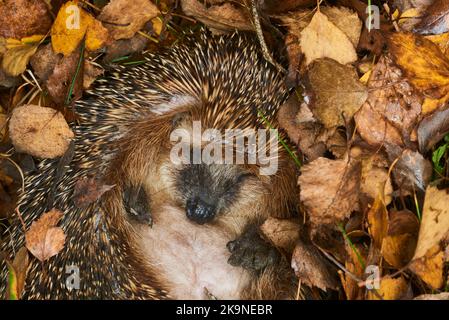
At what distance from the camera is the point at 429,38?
3.54 meters

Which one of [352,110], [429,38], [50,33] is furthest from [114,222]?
[429,38]

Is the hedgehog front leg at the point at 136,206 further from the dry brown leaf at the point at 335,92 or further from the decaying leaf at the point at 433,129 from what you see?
the decaying leaf at the point at 433,129

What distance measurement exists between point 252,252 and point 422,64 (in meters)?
1.38

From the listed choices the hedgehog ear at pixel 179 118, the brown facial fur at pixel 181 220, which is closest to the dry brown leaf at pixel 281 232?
the brown facial fur at pixel 181 220

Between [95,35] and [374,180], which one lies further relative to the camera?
[95,35]

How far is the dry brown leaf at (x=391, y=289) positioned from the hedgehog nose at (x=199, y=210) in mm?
1110

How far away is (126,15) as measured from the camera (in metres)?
3.71

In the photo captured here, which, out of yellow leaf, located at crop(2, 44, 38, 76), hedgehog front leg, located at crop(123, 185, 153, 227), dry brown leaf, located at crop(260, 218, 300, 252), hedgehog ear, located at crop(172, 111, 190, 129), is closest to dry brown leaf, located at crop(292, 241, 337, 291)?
dry brown leaf, located at crop(260, 218, 300, 252)

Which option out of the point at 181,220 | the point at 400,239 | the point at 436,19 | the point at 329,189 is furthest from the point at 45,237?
the point at 436,19

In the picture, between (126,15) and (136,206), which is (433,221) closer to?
(136,206)

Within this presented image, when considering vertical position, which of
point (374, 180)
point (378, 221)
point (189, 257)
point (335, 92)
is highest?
point (335, 92)
